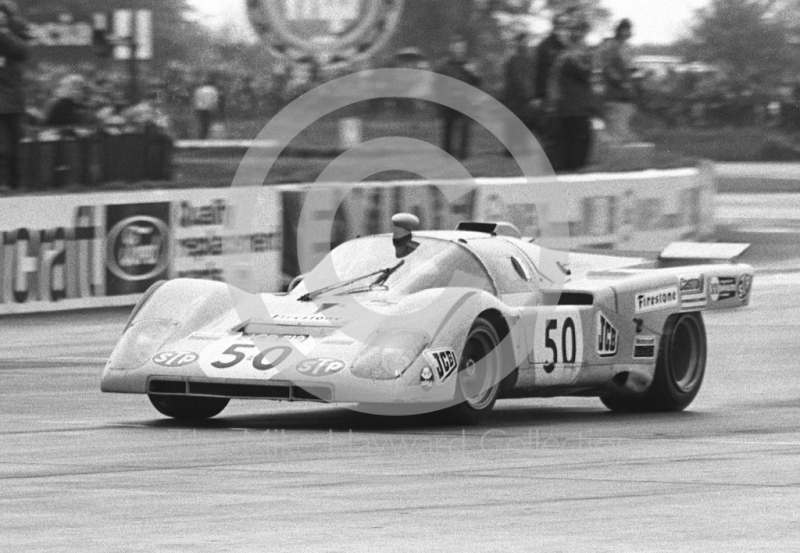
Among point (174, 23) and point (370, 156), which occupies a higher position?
point (174, 23)

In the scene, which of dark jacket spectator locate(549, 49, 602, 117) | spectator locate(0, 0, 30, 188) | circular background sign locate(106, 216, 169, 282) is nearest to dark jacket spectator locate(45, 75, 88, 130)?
spectator locate(0, 0, 30, 188)

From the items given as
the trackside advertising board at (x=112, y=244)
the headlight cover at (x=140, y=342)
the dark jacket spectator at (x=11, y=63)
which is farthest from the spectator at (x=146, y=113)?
the headlight cover at (x=140, y=342)

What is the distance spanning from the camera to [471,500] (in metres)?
6.26

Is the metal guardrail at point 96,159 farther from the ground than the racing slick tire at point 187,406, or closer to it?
farther from the ground

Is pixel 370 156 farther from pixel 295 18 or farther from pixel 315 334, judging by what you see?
pixel 315 334

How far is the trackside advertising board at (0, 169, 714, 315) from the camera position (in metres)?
15.1

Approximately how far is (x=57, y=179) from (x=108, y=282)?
279 centimetres

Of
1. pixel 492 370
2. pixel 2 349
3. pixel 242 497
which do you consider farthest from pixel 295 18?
pixel 242 497

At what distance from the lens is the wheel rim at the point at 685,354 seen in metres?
10.4

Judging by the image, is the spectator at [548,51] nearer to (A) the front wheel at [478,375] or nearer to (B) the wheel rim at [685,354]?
(B) the wheel rim at [685,354]

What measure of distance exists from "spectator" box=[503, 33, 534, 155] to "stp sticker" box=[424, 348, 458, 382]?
44.8ft

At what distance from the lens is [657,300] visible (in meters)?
10.2

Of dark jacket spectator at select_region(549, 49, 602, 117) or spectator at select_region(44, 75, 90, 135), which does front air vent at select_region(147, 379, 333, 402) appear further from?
dark jacket spectator at select_region(549, 49, 602, 117)

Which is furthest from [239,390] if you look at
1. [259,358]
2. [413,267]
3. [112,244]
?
[112,244]
